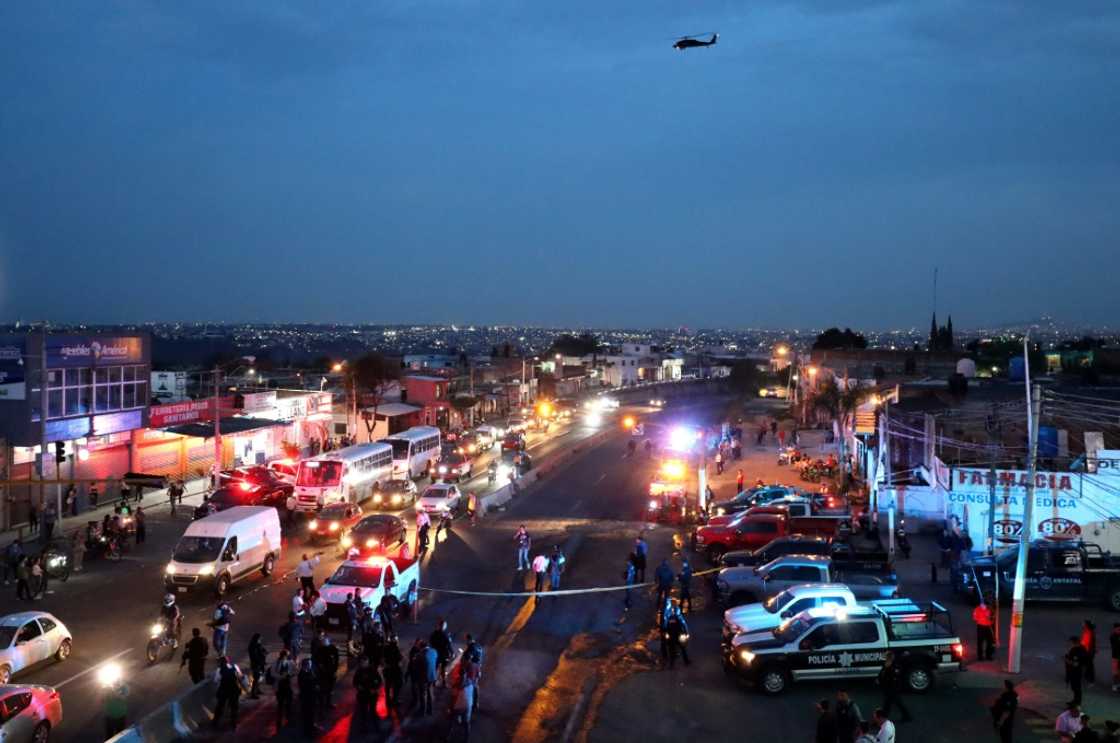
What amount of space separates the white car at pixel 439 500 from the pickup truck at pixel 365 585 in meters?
11.5

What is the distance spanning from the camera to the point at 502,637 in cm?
1934

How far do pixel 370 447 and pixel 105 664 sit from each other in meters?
20.6

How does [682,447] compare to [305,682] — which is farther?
[682,447]

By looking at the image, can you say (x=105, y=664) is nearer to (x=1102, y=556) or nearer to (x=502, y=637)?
(x=502, y=637)

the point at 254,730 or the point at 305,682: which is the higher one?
the point at 305,682

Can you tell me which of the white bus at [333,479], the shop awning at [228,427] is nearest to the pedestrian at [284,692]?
the white bus at [333,479]

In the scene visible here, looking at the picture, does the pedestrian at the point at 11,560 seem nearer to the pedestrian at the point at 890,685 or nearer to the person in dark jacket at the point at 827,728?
the person in dark jacket at the point at 827,728

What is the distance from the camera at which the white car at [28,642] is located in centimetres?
1540

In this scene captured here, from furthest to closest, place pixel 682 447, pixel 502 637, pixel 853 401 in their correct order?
pixel 682 447 < pixel 853 401 < pixel 502 637

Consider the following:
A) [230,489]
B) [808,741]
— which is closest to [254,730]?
[808,741]

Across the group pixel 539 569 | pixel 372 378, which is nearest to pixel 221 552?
pixel 539 569

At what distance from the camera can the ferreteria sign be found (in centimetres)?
2489

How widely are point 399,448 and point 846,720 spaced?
3027cm

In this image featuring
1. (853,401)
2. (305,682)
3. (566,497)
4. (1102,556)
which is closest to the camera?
(305,682)
